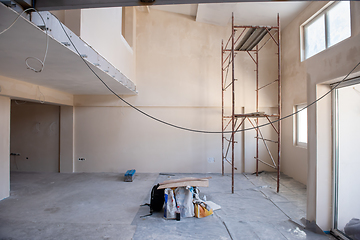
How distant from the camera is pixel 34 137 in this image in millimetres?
5953

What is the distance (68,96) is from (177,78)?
126 inches

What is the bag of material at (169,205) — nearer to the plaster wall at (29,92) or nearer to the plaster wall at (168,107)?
the plaster wall at (168,107)

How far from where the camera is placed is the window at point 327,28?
12.0ft

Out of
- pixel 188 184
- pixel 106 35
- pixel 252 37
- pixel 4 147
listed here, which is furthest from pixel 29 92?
pixel 252 37

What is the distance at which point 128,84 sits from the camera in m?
4.80

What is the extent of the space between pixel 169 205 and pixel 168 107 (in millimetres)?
3306

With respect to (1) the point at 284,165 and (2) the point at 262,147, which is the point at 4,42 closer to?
(2) the point at 262,147

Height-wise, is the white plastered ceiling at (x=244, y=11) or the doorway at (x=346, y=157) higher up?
the white plastered ceiling at (x=244, y=11)

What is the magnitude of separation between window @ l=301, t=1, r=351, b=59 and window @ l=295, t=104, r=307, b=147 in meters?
1.41

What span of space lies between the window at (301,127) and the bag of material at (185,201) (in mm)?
3493

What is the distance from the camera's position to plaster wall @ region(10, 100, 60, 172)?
19.4 ft

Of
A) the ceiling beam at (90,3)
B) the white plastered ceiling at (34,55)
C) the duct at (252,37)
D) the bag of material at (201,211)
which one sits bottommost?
the bag of material at (201,211)

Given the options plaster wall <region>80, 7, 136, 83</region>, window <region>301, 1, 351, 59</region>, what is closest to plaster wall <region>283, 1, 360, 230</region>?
window <region>301, 1, 351, 59</region>

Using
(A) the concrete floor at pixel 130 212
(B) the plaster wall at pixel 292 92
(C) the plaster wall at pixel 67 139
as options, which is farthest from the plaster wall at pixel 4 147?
(B) the plaster wall at pixel 292 92
